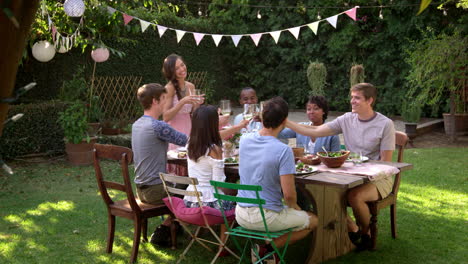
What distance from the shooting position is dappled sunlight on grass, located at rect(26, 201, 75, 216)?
4969 millimetres

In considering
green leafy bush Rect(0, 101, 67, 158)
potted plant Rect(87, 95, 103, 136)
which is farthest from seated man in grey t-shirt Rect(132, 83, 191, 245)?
potted plant Rect(87, 95, 103, 136)

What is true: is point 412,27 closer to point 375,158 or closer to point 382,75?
point 382,75

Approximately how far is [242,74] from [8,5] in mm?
12681

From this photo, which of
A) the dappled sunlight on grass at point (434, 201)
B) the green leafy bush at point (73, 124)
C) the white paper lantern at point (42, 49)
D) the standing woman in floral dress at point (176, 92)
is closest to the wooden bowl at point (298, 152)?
the standing woman in floral dress at point (176, 92)

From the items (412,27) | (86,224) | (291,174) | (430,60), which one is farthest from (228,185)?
(412,27)

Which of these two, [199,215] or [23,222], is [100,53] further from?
[199,215]

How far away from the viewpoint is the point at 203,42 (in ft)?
41.6

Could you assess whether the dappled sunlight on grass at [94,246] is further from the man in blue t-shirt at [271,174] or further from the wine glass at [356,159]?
the wine glass at [356,159]

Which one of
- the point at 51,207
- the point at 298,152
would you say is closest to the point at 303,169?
the point at 298,152

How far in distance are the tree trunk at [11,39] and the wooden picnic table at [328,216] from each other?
102 inches

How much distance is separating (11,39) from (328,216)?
10.0 feet

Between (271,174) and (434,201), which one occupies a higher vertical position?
(271,174)

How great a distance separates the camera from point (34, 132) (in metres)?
7.51

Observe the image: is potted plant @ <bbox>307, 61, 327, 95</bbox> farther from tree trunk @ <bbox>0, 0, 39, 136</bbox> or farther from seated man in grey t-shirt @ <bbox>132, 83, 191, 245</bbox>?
tree trunk @ <bbox>0, 0, 39, 136</bbox>
